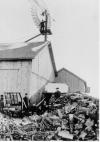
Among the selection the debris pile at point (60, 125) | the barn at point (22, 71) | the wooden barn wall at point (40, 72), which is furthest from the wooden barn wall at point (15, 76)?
the debris pile at point (60, 125)

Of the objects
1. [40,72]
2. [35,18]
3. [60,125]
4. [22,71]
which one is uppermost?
[35,18]

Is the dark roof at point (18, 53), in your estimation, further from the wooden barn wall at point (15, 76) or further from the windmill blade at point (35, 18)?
the windmill blade at point (35, 18)

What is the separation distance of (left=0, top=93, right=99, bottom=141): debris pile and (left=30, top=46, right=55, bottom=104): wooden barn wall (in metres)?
4.08

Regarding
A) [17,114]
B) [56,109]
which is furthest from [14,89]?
[56,109]

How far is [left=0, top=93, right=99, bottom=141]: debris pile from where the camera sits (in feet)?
45.3

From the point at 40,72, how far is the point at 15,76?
325cm

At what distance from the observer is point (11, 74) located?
20.5m

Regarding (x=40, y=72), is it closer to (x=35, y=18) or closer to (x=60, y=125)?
(x=35, y=18)

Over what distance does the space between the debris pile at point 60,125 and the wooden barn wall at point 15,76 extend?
3.34m

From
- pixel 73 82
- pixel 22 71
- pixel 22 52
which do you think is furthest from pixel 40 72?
pixel 73 82

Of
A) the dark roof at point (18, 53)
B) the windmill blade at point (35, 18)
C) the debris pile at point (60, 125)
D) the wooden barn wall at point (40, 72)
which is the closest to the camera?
the debris pile at point (60, 125)

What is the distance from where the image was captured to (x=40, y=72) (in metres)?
23.0

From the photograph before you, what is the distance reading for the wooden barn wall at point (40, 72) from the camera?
68.4 ft

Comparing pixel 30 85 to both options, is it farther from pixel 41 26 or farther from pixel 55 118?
pixel 41 26
